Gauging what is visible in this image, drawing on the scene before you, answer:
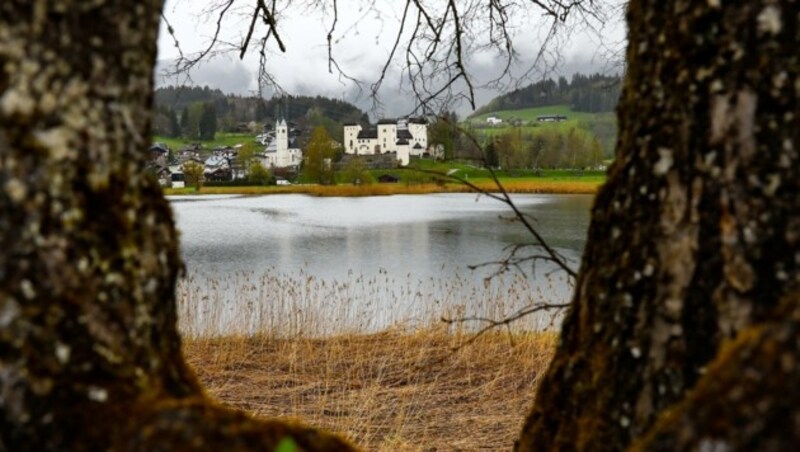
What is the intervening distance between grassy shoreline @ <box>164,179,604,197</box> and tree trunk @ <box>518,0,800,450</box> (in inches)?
1401

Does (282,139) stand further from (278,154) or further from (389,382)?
(389,382)

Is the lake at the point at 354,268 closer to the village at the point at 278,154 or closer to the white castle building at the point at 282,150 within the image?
the village at the point at 278,154

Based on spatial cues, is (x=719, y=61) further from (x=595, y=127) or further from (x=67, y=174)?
(x=595, y=127)

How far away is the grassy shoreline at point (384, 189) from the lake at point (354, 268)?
890cm

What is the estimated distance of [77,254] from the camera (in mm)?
860

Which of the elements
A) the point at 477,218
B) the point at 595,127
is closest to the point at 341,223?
the point at 477,218

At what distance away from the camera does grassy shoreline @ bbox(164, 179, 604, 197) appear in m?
44.6

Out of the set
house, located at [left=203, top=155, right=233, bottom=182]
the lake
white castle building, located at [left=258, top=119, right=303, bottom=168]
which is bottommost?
the lake

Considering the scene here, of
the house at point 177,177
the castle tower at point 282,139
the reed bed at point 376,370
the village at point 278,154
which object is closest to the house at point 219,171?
the village at point 278,154

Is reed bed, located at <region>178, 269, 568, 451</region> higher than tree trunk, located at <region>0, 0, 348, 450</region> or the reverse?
the reverse

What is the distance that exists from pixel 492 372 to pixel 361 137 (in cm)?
9855

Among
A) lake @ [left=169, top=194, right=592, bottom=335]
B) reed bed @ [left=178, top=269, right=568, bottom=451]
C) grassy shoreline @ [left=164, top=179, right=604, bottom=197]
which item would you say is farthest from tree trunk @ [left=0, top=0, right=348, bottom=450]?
grassy shoreline @ [left=164, top=179, right=604, bottom=197]

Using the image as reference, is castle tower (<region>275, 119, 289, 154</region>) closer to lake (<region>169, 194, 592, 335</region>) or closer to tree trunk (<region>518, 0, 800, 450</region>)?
lake (<region>169, 194, 592, 335</region>)

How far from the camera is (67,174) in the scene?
0.86 metres
